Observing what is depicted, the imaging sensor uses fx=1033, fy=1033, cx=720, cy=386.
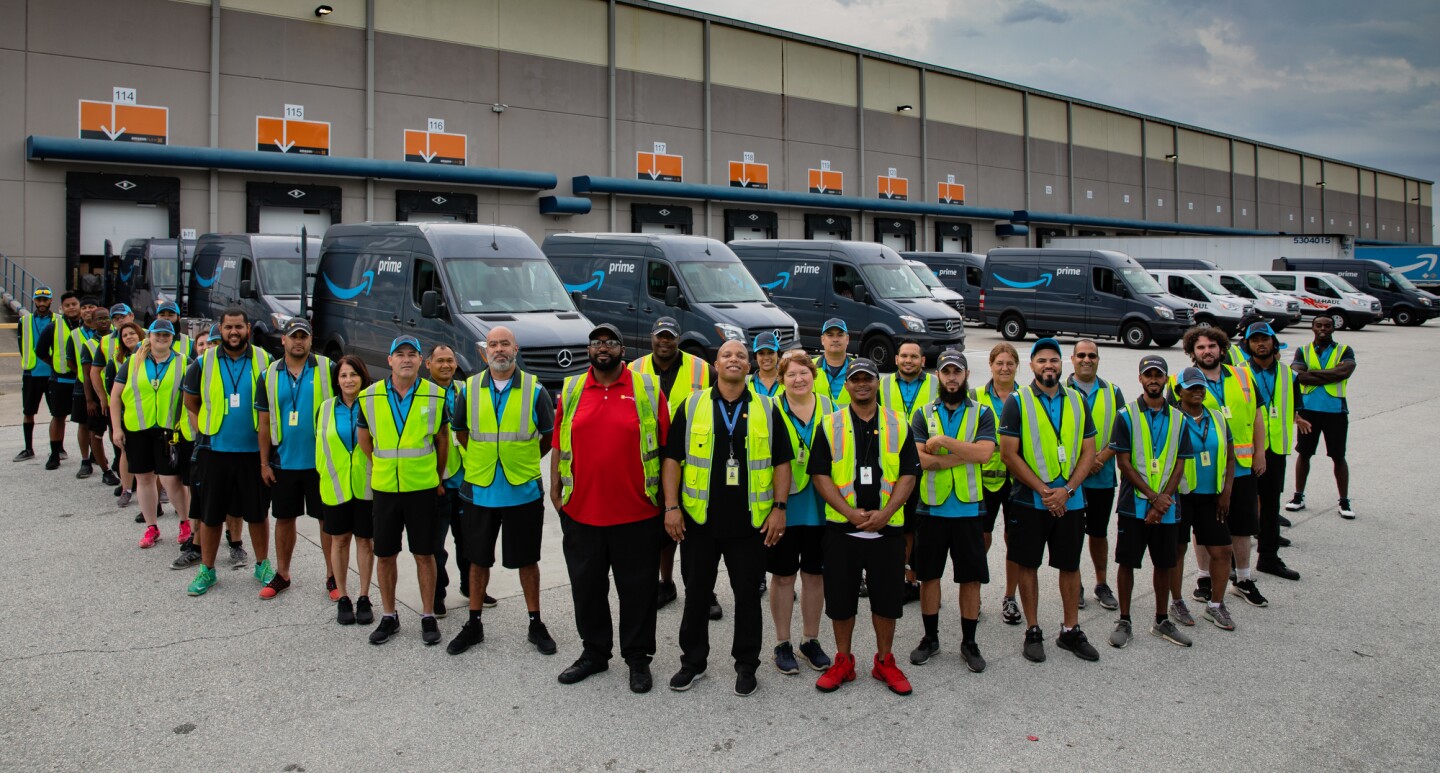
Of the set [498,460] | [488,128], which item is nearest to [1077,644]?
[498,460]

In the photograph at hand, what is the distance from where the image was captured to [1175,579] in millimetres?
6043

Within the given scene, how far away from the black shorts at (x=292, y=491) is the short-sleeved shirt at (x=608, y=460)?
2161 millimetres

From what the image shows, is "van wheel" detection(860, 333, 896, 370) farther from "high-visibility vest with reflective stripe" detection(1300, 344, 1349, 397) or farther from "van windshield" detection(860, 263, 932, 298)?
"high-visibility vest with reflective stripe" detection(1300, 344, 1349, 397)

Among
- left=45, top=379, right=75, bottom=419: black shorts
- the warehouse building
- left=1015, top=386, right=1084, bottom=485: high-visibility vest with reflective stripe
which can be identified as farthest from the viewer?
the warehouse building

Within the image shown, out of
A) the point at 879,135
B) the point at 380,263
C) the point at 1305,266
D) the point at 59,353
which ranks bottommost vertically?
the point at 59,353

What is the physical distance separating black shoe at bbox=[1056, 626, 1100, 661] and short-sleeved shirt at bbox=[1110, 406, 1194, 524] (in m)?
0.77

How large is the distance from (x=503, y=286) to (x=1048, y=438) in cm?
904

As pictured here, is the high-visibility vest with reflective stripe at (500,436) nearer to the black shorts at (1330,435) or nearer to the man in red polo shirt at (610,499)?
the man in red polo shirt at (610,499)

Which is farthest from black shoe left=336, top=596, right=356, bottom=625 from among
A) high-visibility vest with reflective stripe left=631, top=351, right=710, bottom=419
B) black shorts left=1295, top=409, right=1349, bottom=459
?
black shorts left=1295, top=409, right=1349, bottom=459

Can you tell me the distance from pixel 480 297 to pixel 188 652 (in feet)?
25.6

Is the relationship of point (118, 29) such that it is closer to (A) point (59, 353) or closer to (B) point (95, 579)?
(A) point (59, 353)

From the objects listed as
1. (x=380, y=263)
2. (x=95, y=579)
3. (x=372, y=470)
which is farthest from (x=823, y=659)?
(x=380, y=263)

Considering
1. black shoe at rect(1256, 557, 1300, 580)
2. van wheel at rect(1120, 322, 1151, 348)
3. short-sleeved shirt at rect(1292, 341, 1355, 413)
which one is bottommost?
black shoe at rect(1256, 557, 1300, 580)

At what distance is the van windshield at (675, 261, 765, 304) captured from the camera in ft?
52.4
